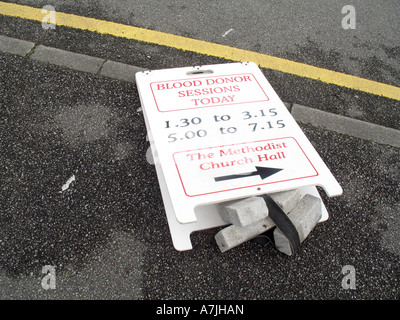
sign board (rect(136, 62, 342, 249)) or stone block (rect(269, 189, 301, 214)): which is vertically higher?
sign board (rect(136, 62, 342, 249))

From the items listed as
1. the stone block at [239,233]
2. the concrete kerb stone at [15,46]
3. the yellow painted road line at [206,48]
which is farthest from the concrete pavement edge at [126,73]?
the stone block at [239,233]

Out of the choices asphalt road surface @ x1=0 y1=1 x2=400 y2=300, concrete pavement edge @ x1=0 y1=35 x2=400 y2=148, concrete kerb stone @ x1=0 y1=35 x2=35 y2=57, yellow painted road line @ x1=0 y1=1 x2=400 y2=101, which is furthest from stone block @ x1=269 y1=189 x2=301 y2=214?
concrete kerb stone @ x1=0 y1=35 x2=35 y2=57

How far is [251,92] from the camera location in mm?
2156

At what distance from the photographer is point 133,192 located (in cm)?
197

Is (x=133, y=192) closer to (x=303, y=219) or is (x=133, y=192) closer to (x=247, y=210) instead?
(x=247, y=210)

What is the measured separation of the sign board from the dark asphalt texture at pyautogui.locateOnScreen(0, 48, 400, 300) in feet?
0.82

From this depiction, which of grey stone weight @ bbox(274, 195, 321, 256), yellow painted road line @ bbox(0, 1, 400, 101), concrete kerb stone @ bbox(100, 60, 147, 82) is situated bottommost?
grey stone weight @ bbox(274, 195, 321, 256)

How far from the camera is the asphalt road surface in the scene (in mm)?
1705

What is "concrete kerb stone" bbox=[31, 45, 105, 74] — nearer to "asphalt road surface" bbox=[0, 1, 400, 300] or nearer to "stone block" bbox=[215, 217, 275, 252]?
"asphalt road surface" bbox=[0, 1, 400, 300]

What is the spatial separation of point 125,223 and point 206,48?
5.49 feet

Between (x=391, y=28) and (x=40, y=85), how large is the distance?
3136 mm

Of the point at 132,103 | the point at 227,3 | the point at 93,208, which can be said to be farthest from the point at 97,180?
the point at 227,3
